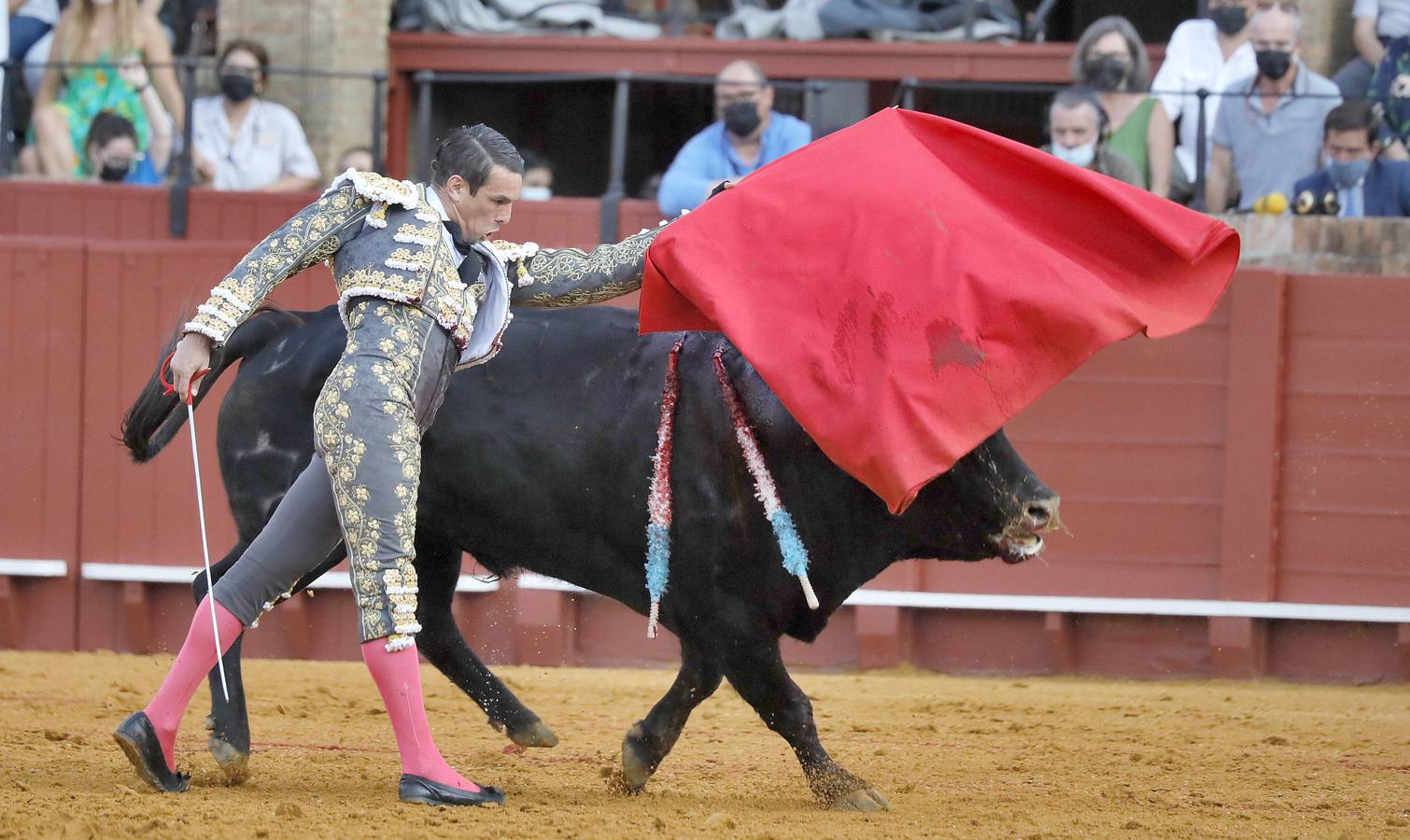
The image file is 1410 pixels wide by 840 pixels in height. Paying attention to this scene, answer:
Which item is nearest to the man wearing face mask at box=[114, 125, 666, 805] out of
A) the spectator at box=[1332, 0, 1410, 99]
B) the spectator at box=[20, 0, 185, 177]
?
the spectator at box=[20, 0, 185, 177]

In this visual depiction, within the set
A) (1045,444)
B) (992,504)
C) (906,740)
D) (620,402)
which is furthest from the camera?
(1045,444)

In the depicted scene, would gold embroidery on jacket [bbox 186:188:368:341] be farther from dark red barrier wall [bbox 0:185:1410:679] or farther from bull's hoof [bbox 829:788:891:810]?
dark red barrier wall [bbox 0:185:1410:679]

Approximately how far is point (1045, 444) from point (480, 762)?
298cm

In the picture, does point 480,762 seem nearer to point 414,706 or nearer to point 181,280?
point 414,706

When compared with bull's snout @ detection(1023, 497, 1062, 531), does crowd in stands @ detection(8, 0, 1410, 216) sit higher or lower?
higher

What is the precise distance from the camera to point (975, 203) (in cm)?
388

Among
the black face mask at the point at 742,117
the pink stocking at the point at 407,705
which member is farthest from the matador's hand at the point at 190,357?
the black face mask at the point at 742,117

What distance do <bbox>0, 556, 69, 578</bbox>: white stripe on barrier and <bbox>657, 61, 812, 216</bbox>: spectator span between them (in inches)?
107

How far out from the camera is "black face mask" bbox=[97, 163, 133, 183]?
810cm

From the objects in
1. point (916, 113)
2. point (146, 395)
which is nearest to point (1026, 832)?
point (916, 113)

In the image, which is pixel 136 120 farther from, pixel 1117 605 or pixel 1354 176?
pixel 1354 176

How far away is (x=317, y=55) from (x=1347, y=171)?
487 cm

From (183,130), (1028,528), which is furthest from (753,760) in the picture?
(183,130)

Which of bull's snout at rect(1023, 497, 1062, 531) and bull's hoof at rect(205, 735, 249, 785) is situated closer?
bull's snout at rect(1023, 497, 1062, 531)
